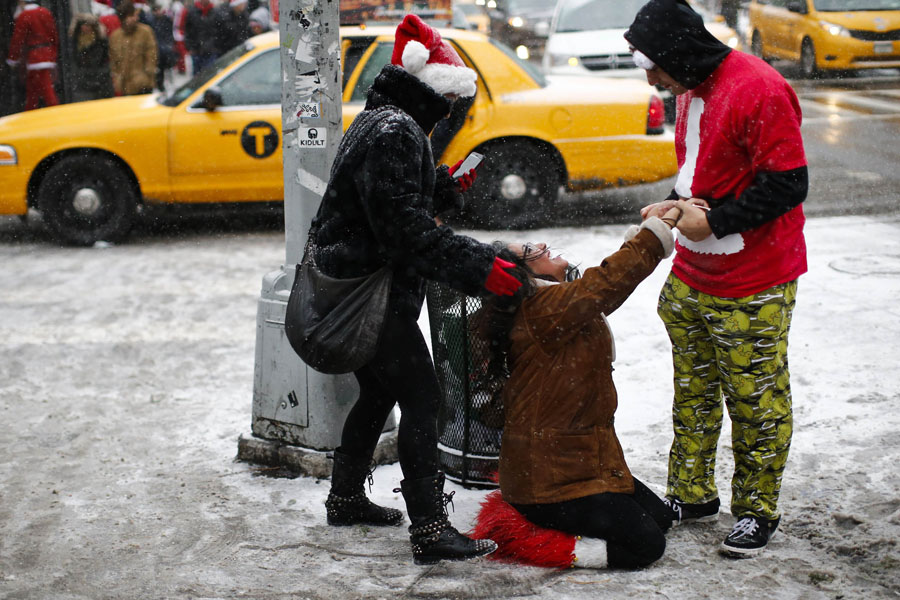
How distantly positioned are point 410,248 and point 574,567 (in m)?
1.19

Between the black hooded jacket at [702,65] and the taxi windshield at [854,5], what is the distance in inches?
577

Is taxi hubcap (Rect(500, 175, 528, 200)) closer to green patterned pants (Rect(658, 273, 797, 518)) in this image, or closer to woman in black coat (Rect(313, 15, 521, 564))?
green patterned pants (Rect(658, 273, 797, 518))

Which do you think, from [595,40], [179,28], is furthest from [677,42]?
[179,28]

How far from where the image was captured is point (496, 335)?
363cm

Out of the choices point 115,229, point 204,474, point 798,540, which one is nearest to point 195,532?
point 204,474

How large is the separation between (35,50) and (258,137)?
646 cm

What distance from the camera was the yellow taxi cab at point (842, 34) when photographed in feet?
53.0

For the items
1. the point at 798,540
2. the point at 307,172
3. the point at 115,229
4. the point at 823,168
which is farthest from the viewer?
the point at 823,168

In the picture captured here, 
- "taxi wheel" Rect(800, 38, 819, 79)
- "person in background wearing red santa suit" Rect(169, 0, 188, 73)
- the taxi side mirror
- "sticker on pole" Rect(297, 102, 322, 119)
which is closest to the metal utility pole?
"sticker on pole" Rect(297, 102, 322, 119)

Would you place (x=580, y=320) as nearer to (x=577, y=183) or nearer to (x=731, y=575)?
(x=731, y=575)

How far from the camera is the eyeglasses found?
3.63 metres

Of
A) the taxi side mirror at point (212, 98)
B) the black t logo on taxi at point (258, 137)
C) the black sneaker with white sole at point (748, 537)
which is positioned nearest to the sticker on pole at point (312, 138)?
the black sneaker with white sole at point (748, 537)

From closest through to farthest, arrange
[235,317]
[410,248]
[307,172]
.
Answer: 1. [410,248]
2. [307,172]
3. [235,317]

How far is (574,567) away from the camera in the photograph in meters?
3.52
